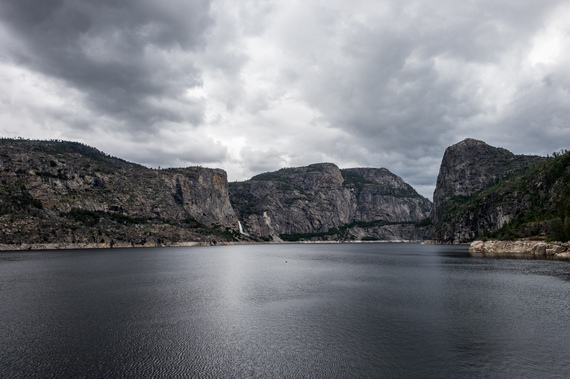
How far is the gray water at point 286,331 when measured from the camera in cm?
2219

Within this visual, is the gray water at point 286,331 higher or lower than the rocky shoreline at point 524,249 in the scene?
lower

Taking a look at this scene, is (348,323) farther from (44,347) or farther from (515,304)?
(44,347)

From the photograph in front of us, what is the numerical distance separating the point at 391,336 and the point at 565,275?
5536 cm

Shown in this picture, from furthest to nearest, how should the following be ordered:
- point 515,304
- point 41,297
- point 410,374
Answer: point 41,297 < point 515,304 < point 410,374

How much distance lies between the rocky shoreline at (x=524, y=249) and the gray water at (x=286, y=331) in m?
71.7

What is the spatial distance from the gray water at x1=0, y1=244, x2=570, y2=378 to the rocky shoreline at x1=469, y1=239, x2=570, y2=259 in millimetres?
71724

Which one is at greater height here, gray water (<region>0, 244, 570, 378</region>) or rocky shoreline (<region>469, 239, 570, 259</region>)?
rocky shoreline (<region>469, 239, 570, 259</region>)

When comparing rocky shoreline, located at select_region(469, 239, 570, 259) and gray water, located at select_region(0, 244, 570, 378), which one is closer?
gray water, located at select_region(0, 244, 570, 378)

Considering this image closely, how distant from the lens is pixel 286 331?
30828 mm

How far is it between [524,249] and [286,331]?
137225 millimetres

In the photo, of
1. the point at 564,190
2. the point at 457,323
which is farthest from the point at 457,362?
the point at 564,190

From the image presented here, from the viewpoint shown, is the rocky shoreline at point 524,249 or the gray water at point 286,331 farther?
the rocky shoreline at point 524,249

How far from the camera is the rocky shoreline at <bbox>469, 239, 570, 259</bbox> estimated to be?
110 metres

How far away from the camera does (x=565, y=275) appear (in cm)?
6234
